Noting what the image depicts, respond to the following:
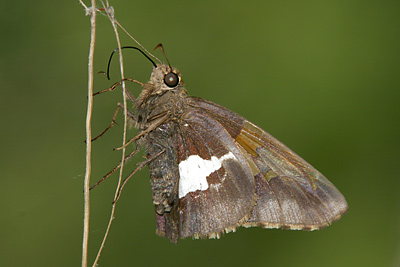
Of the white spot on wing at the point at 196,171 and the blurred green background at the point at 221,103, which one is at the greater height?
the blurred green background at the point at 221,103

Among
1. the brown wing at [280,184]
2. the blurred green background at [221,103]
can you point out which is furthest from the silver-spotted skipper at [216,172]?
the blurred green background at [221,103]

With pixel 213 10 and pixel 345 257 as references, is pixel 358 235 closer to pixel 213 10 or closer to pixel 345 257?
pixel 345 257

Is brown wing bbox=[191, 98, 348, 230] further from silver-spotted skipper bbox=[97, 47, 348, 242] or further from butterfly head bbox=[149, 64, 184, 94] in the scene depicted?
butterfly head bbox=[149, 64, 184, 94]

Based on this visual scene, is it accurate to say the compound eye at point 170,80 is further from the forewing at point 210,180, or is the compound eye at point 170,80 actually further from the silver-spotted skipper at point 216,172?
the forewing at point 210,180

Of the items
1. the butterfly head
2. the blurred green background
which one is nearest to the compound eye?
the butterfly head

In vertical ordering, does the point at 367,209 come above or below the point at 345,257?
above

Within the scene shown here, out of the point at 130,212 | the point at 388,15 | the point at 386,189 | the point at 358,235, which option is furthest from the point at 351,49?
the point at 130,212

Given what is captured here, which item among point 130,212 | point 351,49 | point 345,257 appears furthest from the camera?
point 351,49
